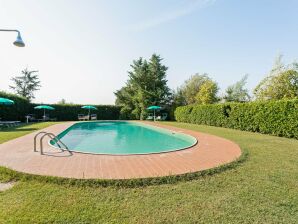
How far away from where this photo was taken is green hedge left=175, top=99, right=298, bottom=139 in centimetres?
1189

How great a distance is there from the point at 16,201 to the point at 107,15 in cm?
1315

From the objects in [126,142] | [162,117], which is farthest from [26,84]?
[126,142]

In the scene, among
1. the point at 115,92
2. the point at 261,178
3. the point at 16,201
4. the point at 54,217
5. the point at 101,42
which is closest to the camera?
the point at 54,217

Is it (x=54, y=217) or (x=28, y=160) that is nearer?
(x=54, y=217)

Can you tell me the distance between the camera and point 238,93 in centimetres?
4616

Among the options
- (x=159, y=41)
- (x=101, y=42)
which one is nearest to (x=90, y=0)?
(x=101, y=42)

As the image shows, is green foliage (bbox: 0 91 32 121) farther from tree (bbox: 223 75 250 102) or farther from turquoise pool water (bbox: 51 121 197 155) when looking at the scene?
tree (bbox: 223 75 250 102)

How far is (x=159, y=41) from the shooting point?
19.5 metres

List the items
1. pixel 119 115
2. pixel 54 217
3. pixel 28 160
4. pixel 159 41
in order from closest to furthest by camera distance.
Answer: pixel 54 217, pixel 28 160, pixel 159 41, pixel 119 115

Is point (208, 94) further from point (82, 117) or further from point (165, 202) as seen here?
point (165, 202)

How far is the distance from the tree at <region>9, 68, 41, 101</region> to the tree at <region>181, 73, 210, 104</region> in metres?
34.7

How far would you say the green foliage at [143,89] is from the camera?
30547 mm

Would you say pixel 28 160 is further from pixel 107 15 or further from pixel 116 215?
pixel 107 15

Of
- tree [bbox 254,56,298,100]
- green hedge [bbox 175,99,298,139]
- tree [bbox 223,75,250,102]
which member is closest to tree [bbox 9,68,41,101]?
green hedge [bbox 175,99,298,139]
